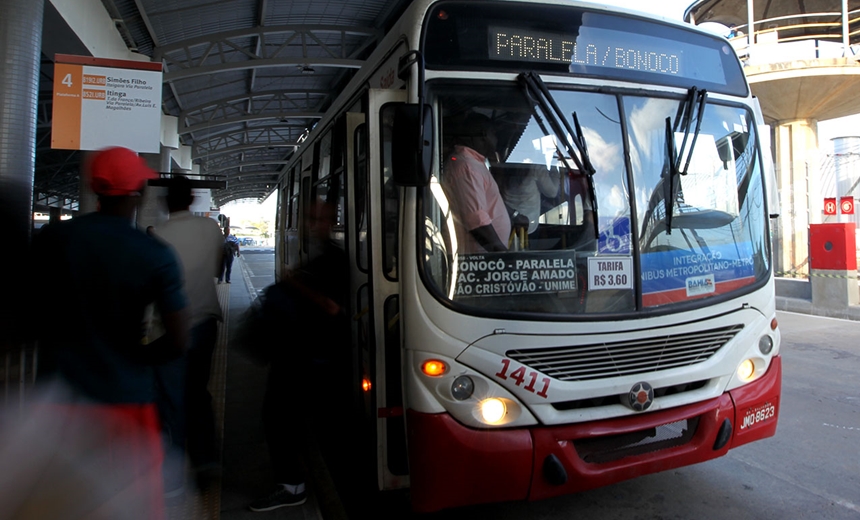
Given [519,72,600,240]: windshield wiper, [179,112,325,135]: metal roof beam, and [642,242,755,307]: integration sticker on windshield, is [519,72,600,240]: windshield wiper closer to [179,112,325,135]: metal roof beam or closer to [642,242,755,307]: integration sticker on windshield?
[642,242,755,307]: integration sticker on windshield

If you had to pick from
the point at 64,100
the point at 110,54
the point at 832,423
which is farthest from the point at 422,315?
the point at 110,54

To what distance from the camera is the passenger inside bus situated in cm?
309

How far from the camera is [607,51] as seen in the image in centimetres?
344

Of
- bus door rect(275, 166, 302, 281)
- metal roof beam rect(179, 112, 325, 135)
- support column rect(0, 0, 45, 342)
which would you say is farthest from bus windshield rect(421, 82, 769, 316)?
A: metal roof beam rect(179, 112, 325, 135)

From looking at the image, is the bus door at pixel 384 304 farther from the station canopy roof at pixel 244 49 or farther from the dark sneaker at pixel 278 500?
the station canopy roof at pixel 244 49

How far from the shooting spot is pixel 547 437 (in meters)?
2.96

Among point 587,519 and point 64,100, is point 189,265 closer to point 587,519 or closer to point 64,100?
point 64,100

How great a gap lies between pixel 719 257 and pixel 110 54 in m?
10.8

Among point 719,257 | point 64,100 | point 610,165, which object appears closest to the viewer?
point 610,165

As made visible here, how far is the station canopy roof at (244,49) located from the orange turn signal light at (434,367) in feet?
20.0

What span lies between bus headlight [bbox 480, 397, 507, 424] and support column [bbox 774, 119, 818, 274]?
857 inches

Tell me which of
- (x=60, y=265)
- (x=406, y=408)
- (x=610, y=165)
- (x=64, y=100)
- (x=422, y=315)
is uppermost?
(x=64, y=100)

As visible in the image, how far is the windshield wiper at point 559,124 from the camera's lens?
3.18 m

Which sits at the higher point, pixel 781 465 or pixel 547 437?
pixel 547 437
